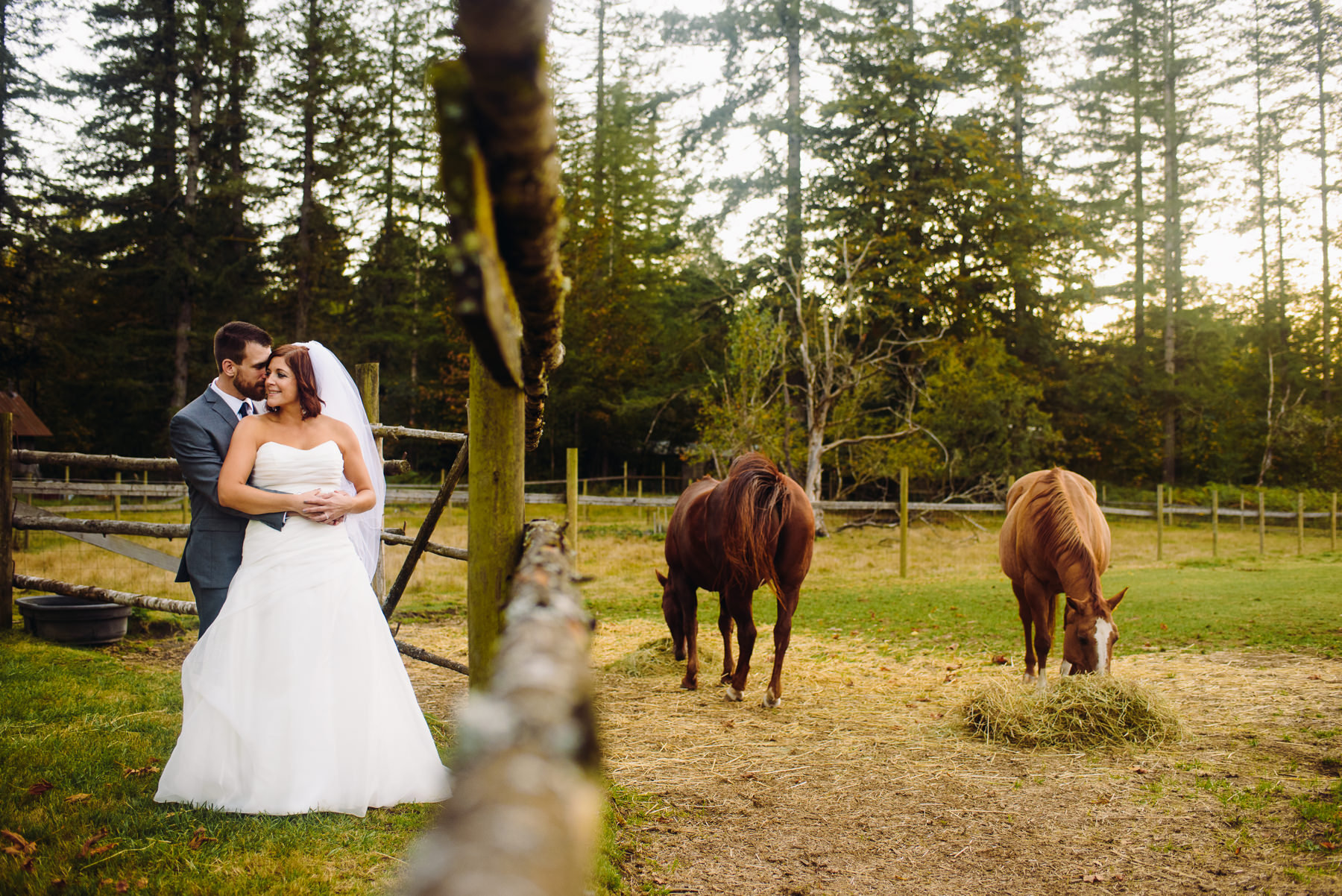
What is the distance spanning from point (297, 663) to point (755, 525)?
2946 mm

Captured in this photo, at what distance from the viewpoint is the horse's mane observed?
5.08 metres

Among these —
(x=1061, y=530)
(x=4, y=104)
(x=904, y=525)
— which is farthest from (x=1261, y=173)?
(x=4, y=104)

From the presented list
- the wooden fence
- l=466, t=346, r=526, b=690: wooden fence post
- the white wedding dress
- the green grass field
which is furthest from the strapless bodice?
l=466, t=346, r=526, b=690: wooden fence post

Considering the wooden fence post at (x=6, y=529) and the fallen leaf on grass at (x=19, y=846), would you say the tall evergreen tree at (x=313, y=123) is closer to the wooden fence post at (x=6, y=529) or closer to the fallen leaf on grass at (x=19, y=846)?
the wooden fence post at (x=6, y=529)

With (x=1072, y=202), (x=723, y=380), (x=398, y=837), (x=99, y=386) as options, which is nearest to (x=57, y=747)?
(x=398, y=837)

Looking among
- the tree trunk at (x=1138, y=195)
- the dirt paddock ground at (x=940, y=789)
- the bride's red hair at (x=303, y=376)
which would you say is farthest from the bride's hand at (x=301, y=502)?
the tree trunk at (x=1138, y=195)

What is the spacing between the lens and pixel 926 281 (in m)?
24.8

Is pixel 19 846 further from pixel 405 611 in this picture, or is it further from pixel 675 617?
pixel 405 611

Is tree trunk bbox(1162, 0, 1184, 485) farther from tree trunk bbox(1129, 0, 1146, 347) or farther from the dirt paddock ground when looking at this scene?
the dirt paddock ground

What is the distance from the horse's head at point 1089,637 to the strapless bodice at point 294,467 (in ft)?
13.8

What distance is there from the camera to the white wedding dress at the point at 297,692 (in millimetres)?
3068

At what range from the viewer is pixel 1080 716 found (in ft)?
15.0

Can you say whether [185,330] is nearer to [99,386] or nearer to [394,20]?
[99,386]

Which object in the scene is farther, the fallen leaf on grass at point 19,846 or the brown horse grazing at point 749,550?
the brown horse grazing at point 749,550
